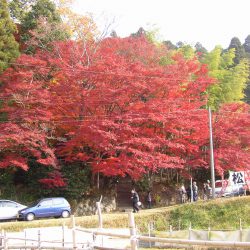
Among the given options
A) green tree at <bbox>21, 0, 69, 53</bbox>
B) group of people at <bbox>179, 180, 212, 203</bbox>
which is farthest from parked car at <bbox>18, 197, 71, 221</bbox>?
green tree at <bbox>21, 0, 69, 53</bbox>

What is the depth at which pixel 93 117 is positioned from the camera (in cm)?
2458

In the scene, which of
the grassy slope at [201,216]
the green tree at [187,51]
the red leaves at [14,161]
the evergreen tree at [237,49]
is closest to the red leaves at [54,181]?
the red leaves at [14,161]

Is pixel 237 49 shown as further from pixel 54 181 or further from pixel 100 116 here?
pixel 54 181

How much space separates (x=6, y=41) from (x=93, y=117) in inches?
316

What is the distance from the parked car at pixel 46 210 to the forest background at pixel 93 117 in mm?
2362

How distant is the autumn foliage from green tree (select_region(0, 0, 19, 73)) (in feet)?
3.92

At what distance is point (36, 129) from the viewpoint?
2383cm

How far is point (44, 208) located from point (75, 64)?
889cm

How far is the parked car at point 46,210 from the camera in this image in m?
21.3

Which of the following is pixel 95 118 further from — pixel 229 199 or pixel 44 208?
pixel 229 199

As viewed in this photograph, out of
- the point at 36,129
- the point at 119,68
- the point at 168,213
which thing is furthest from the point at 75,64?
the point at 168,213

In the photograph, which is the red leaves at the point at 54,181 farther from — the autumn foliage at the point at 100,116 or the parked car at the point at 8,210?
the parked car at the point at 8,210

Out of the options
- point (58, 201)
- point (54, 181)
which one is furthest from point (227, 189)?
point (58, 201)

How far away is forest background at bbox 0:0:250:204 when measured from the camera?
23.8 meters
